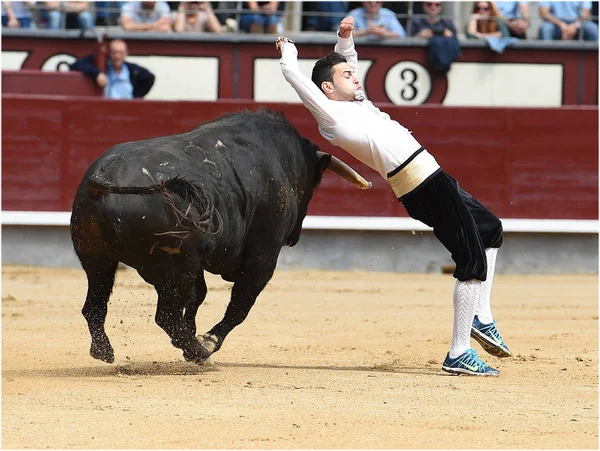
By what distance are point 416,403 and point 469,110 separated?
6008mm

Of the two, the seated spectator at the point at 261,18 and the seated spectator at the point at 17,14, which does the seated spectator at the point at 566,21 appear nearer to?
the seated spectator at the point at 261,18

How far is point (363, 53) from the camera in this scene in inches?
421

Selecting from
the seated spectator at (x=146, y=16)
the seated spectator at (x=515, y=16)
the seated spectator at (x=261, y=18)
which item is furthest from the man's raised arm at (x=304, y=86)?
the seated spectator at (x=515, y=16)

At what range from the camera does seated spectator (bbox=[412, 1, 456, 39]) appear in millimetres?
10648

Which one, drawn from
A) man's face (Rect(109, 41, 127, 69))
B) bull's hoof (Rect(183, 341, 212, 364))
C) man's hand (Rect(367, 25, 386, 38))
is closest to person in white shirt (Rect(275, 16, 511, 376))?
bull's hoof (Rect(183, 341, 212, 364))

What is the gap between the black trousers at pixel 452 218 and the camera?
486 cm

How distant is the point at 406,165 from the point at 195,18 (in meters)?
6.24

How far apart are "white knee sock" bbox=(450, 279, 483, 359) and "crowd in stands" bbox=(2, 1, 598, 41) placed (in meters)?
5.79

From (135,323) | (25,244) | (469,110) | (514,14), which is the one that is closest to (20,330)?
(135,323)

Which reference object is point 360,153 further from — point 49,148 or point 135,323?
point 49,148

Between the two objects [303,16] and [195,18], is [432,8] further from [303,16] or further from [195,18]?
[195,18]

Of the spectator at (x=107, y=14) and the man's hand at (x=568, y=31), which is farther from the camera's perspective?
the man's hand at (x=568, y=31)

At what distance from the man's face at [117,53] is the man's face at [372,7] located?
6.76 feet

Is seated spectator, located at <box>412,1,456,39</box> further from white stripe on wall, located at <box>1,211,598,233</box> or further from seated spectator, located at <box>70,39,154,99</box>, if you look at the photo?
seated spectator, located at <box>70,39,154,99</box>
